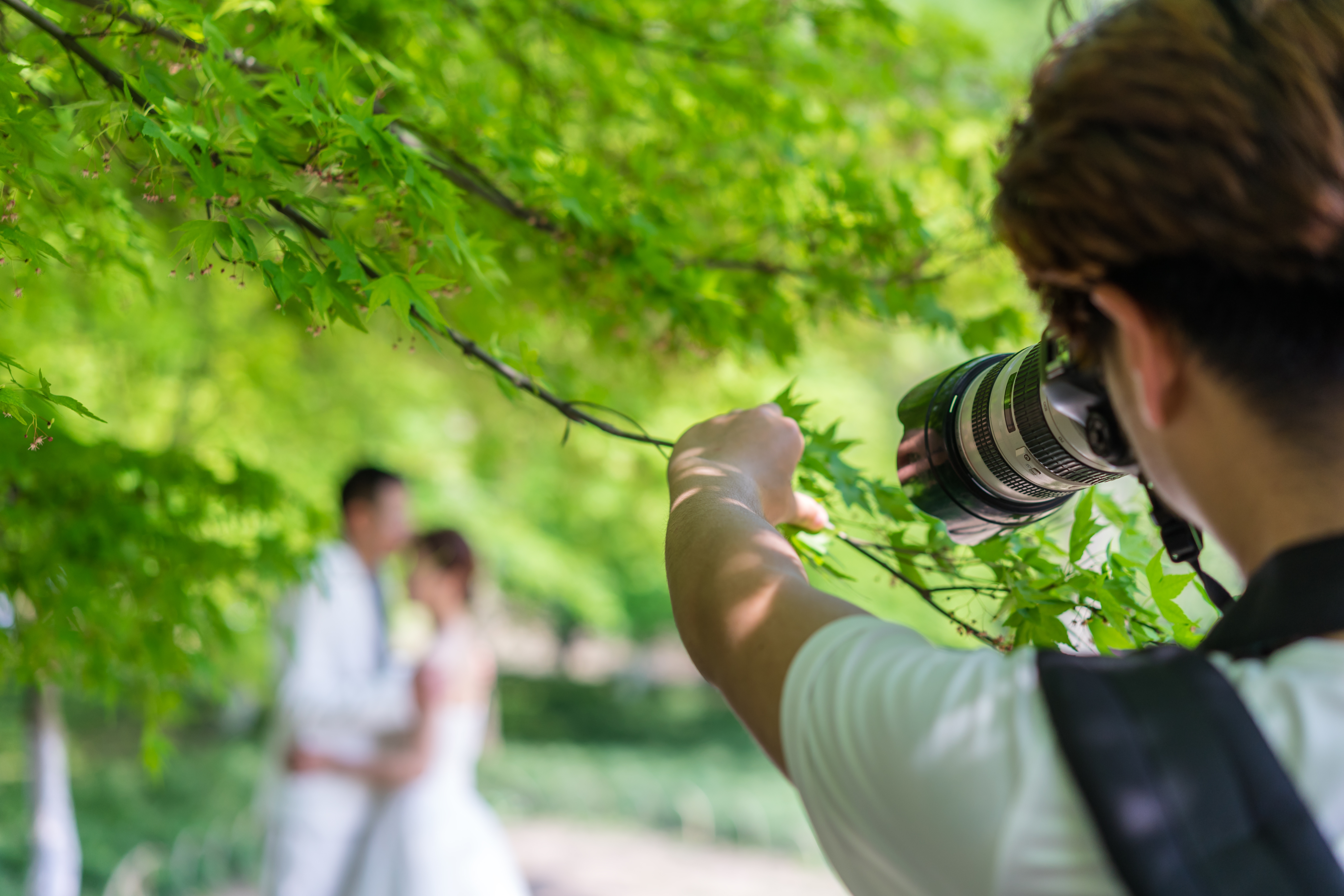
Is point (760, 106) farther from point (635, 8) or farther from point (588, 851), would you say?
point (588, 851)

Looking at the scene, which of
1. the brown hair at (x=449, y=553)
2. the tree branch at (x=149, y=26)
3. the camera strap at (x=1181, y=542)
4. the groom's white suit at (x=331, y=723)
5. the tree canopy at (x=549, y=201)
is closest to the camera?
the camera strap at (x=1181, y=542)

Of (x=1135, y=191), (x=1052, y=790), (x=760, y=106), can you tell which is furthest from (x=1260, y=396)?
(x=760, y=106)

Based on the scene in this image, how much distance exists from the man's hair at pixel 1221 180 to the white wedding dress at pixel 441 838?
398 centimetres

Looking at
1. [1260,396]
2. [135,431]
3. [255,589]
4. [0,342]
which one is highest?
[135,431]

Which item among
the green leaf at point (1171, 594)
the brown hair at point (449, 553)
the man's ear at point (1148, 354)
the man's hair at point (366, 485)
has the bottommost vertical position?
the green leaf at point (1171, 594)

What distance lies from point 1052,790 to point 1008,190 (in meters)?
0.45

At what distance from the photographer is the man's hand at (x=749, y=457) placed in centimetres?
95

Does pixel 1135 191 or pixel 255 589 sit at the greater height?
pixel 255 589

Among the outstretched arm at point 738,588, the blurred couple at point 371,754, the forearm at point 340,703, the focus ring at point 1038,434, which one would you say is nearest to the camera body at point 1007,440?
the focus ring at point 1038,434

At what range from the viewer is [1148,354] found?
68cm

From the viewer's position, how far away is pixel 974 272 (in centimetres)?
444

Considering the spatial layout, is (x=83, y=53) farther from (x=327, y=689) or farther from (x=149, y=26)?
(x=327, y=689)

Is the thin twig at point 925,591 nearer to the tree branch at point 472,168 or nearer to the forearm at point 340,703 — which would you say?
the tree branch at point 472,168

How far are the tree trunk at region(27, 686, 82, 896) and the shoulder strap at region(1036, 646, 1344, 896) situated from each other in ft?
12.2
